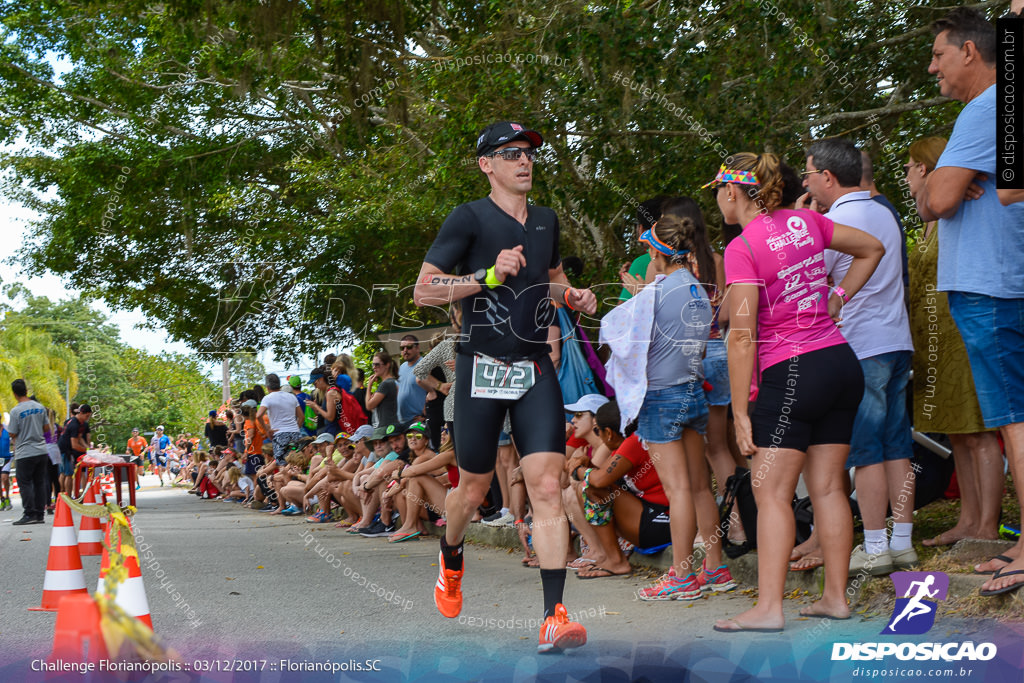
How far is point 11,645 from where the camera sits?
5160mm

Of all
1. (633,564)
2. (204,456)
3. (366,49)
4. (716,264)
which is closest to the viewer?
(716,264)

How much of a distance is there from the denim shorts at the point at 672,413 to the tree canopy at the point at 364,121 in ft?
14.0

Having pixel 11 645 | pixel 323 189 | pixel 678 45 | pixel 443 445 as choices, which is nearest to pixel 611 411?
pixel 443 445

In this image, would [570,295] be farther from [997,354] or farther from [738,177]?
[997,354]

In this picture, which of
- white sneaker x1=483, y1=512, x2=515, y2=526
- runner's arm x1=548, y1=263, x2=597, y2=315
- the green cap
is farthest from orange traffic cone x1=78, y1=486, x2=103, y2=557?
runner's arm x1=548, y1=263, x2=597, y2=315

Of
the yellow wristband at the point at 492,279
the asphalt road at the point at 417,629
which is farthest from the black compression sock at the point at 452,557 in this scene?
the yellow wristband at the point at 492,279

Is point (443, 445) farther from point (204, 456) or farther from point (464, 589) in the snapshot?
point (204, 456)

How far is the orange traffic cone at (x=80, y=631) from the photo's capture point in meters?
2.91

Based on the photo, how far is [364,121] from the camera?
13.5 meters

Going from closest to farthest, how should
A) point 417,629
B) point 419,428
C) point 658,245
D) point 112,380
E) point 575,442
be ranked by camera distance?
point 417,629, point 658,245, point 575,442, point 419,428, point 112,380

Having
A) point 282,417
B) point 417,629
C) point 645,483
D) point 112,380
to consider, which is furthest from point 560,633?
point 112,380

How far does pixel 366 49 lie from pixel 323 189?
25.7 ft

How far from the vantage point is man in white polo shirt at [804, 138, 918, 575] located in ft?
16.9

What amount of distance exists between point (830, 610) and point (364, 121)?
10.4 meters
